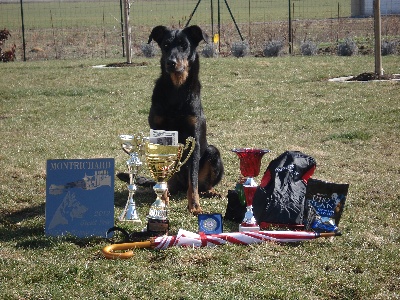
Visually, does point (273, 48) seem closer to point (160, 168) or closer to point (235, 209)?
point (235, 209)

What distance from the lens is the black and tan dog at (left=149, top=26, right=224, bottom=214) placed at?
5629 millimetres

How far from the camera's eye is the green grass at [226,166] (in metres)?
3.81

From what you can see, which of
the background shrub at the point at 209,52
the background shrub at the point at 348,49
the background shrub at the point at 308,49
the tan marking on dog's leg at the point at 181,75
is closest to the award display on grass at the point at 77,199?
the tan marking on dog's leg at the point at 181,75

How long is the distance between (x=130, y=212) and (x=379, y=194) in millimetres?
2336

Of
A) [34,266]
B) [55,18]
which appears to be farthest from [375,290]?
[55,18]

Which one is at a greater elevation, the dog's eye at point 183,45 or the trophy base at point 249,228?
the dog's eye at point 183,45

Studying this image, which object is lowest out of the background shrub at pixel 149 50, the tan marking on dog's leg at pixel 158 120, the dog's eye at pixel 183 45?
the tan marking on dog's leg at pixel 158 120

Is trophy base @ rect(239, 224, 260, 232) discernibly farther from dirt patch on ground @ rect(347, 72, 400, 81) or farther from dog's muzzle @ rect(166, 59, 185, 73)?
dirt patch on ground @ rect(347, 72, 400, 81)

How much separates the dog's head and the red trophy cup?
3.73 ft

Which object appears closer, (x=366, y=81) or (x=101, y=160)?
(x=101, y=160)

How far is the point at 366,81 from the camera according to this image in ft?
43.2

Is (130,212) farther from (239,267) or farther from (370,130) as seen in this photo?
(370,130)

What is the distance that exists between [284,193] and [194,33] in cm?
172

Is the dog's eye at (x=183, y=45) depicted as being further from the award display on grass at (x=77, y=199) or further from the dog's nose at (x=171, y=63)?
the award display on grass at (x=77, y=199)
